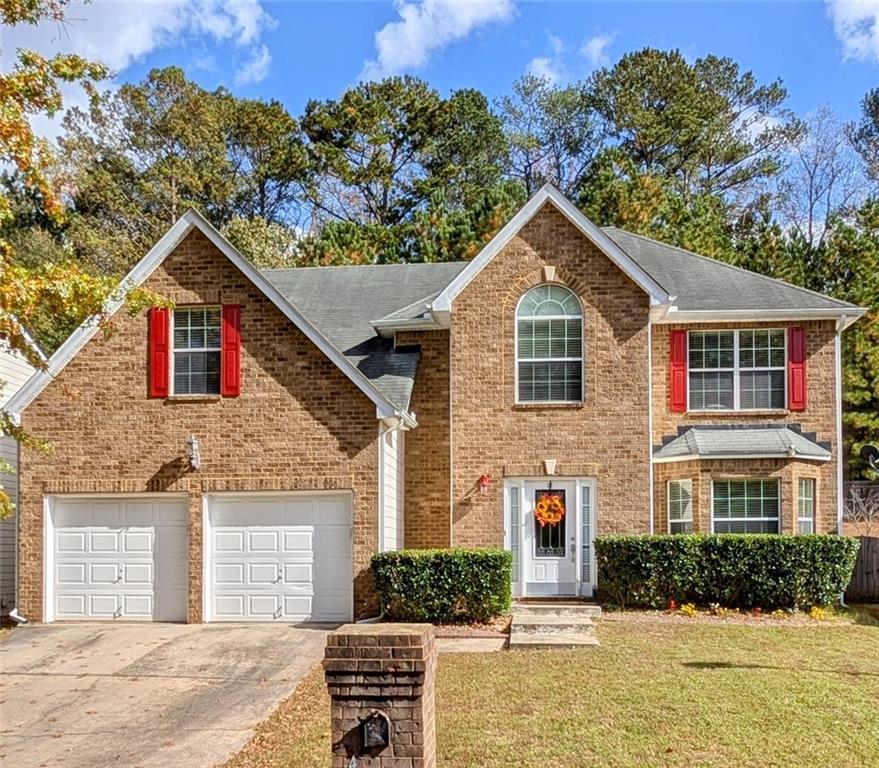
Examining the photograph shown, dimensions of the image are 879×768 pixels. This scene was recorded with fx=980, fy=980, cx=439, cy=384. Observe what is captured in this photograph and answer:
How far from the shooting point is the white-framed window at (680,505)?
56.2 ft

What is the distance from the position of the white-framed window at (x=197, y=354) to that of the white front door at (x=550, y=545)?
5794 mm

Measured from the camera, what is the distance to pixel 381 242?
1336 inches

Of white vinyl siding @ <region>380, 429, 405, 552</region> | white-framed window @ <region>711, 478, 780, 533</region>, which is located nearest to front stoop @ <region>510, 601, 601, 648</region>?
white vinyl siding @ <region>380, 429, 405, 552</region>

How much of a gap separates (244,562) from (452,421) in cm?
436

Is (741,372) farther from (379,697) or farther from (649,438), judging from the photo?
(379,697)

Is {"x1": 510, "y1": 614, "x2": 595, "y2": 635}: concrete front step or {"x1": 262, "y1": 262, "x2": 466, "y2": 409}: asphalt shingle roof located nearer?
{"x1": 510, "y1": 614, "x2": 595, "y2": 635}: concrete front step

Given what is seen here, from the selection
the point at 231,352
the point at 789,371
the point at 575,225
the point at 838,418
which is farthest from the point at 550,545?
the point at 231,352

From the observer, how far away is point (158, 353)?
15891 millimetres

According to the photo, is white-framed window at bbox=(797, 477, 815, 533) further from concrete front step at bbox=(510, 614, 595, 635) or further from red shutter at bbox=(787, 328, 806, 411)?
concrete front step at bbox=(510, 614, 595, 635)

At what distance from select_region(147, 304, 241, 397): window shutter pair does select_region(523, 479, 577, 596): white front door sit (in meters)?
5.47

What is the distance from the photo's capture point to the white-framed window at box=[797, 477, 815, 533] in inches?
684

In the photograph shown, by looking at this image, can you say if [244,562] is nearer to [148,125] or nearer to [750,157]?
[148,125]

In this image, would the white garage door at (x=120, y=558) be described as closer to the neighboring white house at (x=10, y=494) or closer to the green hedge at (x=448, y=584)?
the neighboring white house at (x=10, y=494)

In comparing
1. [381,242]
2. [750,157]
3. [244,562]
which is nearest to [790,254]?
[750,157]
